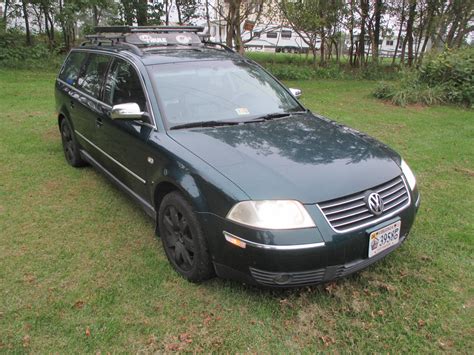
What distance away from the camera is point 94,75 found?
4.57 metres

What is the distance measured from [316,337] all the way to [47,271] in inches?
81.0

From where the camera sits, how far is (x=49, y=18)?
15367 millimetres

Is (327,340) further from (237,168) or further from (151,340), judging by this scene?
(237,168)

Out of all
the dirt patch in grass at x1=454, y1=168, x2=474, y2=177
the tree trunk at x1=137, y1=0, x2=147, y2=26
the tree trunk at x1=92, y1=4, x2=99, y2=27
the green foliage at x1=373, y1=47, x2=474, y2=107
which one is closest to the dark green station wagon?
the dirt patch in grass at x1=454, y1=168, x2=474, y2=177

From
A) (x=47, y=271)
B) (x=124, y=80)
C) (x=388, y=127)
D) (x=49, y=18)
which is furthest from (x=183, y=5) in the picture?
(x=47, y=271)

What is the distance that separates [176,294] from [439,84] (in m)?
9.44

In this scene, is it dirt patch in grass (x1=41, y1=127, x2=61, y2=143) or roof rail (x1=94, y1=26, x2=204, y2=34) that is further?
dirt patch in grass (x1=41, y1=127, x2=61, y2=143)

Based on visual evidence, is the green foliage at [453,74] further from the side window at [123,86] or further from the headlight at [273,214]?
the headlight at [273,214]

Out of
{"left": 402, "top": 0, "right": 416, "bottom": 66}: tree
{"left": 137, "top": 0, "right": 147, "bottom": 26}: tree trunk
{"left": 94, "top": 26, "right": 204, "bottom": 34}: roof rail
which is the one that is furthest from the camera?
{"left": 137, "top": 0, "right": 147, "bottom": 26}: tree trunk

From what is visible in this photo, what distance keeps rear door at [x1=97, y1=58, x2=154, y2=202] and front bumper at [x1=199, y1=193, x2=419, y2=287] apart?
3.44 ft

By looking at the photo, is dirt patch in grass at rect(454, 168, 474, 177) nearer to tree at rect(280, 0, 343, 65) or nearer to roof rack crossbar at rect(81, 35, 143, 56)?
roof rack crossbar at rect(81, 35, 143, 56)

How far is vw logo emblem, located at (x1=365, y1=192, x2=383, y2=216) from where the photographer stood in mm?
2703

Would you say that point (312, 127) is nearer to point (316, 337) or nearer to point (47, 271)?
point (316, 337)

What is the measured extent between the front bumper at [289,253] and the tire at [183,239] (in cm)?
12
